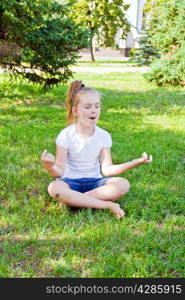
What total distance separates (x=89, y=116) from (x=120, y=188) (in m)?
0.69

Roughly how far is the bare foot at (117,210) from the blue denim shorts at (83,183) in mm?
330

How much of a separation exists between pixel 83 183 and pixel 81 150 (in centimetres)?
30

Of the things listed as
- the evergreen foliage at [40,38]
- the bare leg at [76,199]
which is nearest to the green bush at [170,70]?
the evergreen foliage at [40,38]

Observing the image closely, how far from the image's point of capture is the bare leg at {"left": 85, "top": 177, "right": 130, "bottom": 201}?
350cm

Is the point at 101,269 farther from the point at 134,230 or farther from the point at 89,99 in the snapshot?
the point at 89,99

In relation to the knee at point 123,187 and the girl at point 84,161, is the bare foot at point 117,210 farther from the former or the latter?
the knee at point 123,187

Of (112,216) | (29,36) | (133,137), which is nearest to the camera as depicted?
(112,216)

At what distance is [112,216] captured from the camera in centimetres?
335

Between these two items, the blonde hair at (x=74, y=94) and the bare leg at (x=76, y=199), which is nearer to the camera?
the bare leg at (x=76, y=199)

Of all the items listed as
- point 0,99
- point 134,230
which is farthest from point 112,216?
point 0,99

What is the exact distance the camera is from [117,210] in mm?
3326

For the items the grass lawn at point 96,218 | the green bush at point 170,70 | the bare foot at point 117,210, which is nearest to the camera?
the grass lawn at point 96,218

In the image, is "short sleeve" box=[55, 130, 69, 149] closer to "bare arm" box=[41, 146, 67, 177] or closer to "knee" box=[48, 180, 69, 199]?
"bare arm" box=[41, 146, 67, 177]

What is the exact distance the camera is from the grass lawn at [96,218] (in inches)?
102
